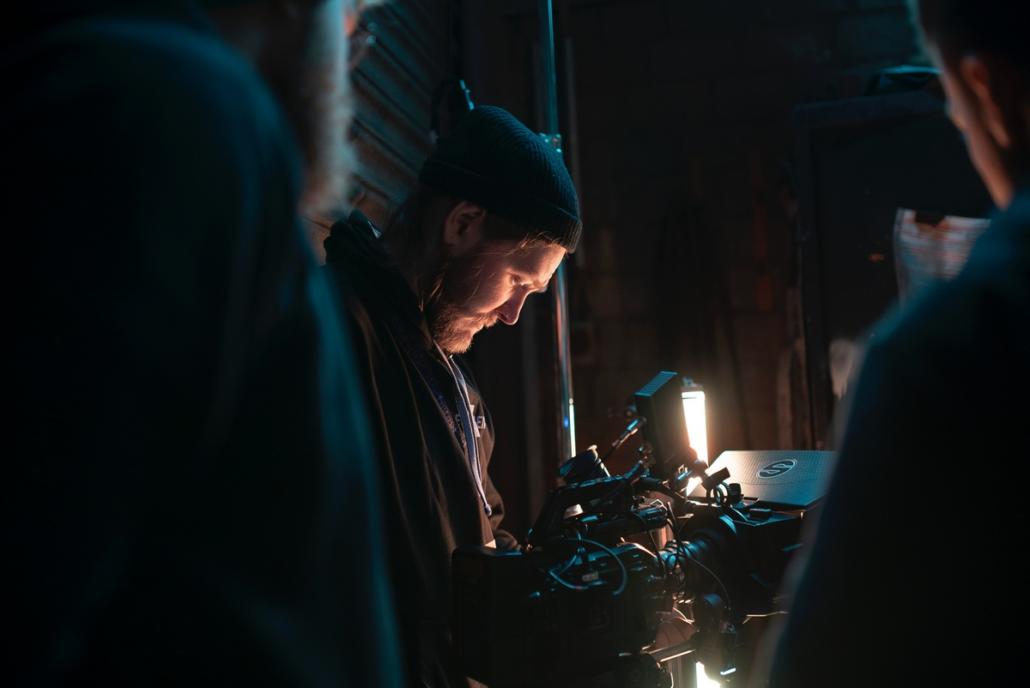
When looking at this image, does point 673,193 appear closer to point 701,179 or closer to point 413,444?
point 701,179

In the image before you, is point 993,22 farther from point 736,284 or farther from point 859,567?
point 736,284

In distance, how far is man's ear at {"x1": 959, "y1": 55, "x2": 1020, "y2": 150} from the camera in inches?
29.7

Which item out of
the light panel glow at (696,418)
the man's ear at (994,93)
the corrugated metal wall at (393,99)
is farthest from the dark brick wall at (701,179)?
the man's ear at (994,93)

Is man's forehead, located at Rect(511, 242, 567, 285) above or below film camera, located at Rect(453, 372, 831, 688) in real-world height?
above

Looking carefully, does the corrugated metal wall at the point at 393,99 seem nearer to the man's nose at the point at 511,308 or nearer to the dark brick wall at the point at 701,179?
the man's nose at the point at 511,308

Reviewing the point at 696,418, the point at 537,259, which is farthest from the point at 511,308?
the point at 696,418

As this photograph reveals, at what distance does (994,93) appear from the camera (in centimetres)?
77

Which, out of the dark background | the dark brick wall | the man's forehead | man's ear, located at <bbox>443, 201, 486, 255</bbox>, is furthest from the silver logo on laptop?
the dark brick wall

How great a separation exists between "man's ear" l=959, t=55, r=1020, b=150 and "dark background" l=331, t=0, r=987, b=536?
122 inches

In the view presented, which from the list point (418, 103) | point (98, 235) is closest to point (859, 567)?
point (98, 235)

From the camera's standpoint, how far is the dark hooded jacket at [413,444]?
58.6 inches

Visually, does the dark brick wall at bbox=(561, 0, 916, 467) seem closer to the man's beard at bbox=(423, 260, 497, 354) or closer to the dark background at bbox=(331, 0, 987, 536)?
the dark background at bbox=(331, 0, 987, 536)

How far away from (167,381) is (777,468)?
54.7 inches

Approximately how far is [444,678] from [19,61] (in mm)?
1246
